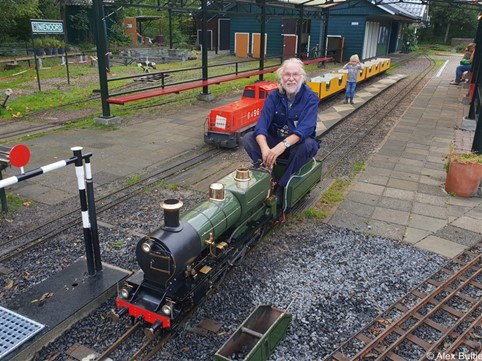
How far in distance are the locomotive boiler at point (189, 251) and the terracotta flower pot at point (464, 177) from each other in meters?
4.14

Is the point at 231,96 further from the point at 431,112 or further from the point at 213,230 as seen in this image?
the point at 213,230

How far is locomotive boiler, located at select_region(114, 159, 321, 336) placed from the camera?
3.64 meters

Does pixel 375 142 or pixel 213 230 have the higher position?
pixel 213 230

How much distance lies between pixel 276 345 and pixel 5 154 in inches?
187

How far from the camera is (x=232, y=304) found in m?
4.42

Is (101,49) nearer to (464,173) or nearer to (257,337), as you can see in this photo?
(464,173)

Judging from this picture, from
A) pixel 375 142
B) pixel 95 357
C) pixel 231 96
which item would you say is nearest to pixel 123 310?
pixel 95 357

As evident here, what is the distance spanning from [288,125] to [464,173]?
3735mm

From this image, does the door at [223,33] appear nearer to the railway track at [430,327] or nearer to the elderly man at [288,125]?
the elderly man at [288,125]

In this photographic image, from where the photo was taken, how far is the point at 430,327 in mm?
4168

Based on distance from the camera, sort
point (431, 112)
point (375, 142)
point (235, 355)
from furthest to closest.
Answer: point (431, 112) < point (375, 142) < point (235, 355)

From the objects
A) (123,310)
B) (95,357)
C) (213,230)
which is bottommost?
(95,357)

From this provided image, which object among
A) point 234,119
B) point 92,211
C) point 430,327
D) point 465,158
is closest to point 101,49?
point 234,119

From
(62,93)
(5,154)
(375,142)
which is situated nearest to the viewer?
(5,154)
